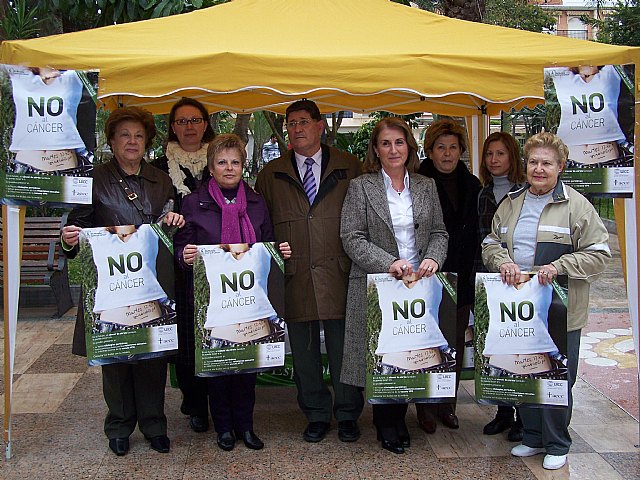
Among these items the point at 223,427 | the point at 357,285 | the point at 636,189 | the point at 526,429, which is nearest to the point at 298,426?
the point at 223,427

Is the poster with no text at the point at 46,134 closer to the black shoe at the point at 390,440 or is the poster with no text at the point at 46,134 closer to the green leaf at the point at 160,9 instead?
the black shoe at the point at 390,440

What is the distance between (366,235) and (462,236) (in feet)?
2.22

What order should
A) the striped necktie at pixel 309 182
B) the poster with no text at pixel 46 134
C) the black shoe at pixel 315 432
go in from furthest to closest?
the black shoe at pixel 315 432 < the striped necktie at pixel 309 182 < the poster with no text at pixel 46 134

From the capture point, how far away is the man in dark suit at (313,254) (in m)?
4.20

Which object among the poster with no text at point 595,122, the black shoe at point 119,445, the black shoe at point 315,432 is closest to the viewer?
the poster with no text at point 595,122

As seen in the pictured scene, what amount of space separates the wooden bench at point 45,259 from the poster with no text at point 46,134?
148 inches

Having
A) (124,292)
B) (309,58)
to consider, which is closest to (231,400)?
(124,292)

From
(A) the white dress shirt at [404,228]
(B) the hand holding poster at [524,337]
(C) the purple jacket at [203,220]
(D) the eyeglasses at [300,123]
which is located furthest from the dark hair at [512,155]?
(C) the purple jacket at [203,220]

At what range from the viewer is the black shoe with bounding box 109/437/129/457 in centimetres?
414

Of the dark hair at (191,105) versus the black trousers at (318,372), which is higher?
the dark hair at (191,105)

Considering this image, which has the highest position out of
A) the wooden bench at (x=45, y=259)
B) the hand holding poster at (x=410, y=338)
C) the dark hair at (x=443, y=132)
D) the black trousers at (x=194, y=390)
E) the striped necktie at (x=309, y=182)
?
the dark hair at (x=443, y=132)

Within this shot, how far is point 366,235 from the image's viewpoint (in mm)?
4086

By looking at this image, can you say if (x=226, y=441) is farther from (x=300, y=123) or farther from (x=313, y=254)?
(x=300, y=123)

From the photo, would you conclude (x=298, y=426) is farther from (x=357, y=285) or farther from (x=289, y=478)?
(x=357, y=285)
